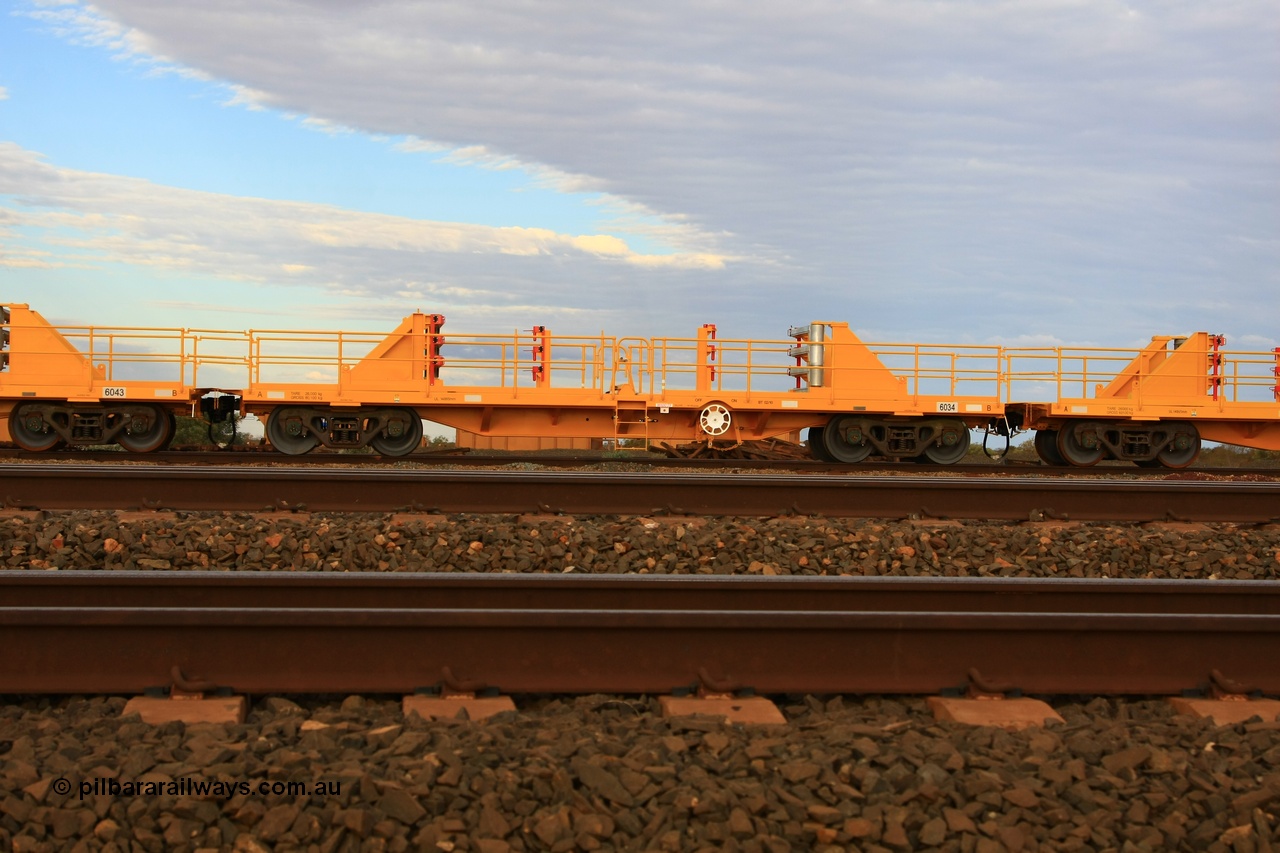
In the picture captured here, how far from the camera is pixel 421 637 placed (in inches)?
164

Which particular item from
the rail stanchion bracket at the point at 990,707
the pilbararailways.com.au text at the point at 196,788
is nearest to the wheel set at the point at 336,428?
the rail stanchion bracket at the point at 990,707

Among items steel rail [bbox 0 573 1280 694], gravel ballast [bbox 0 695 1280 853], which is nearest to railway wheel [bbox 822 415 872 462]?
steel rail [bbox 0 573 1280 694]

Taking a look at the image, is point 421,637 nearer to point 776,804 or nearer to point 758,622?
point 758,622

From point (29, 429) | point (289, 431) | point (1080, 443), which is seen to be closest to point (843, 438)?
point (1080, 443)

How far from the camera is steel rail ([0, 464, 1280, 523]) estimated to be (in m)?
8.61

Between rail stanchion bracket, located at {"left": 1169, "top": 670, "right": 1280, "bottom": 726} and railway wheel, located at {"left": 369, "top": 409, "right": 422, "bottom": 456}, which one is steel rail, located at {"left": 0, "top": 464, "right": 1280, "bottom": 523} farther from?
railway wheel, located at {"left": 369, "top": 409, "right": 422, "bottom": 456}

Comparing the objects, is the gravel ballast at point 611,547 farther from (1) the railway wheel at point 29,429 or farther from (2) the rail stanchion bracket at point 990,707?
(1) the railway wheel at point 29,429

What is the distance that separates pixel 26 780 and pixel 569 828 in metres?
1.69

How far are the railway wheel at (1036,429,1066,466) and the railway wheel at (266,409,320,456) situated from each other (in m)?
12.3

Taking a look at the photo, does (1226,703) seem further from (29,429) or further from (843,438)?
(29,429)

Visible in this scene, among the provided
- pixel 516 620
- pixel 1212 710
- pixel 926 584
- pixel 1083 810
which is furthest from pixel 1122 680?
pixel 516 620

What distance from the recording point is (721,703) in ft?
13.2

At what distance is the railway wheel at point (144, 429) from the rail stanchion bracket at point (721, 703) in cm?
1409

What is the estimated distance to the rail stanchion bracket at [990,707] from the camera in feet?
12.9
